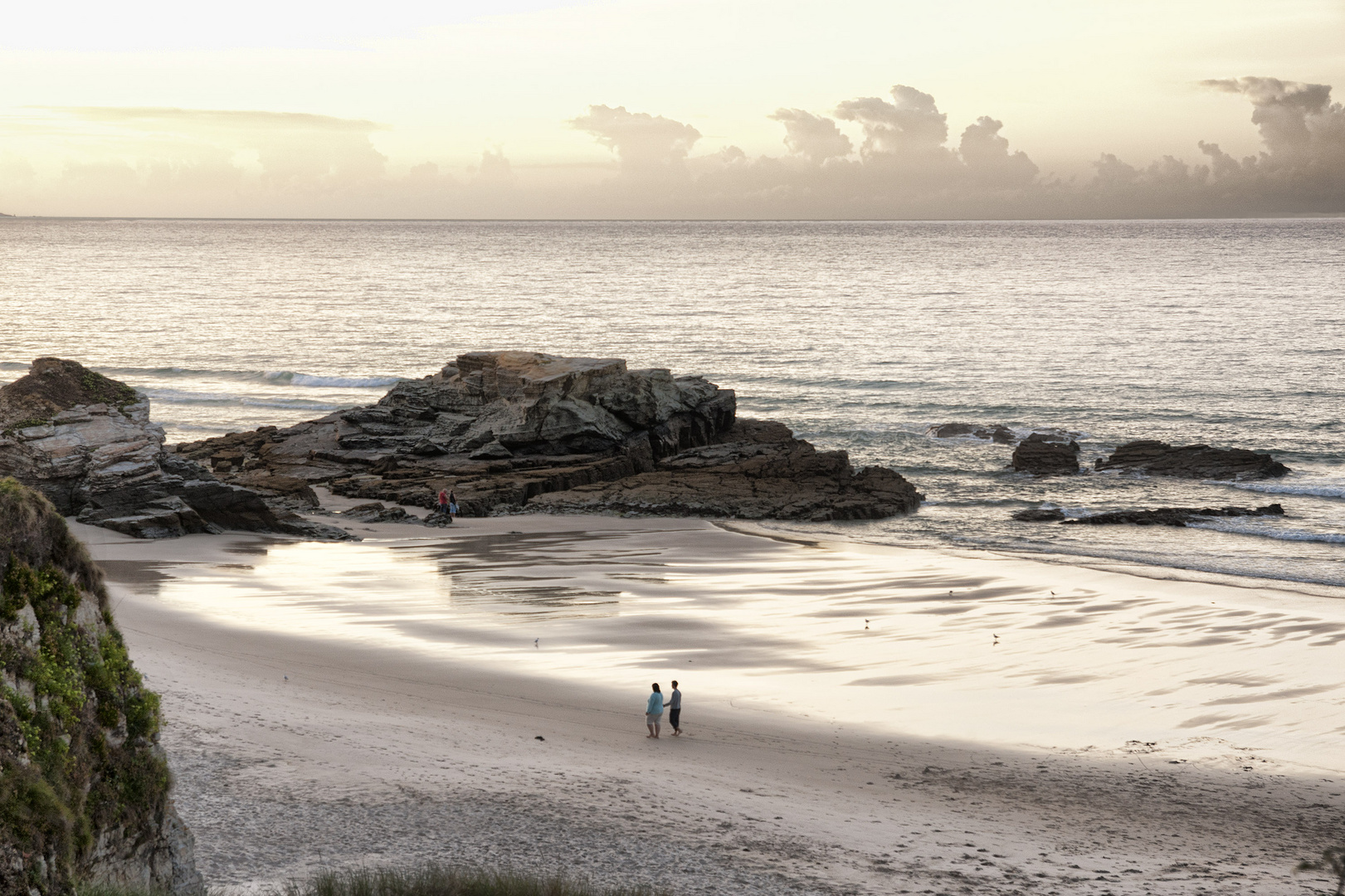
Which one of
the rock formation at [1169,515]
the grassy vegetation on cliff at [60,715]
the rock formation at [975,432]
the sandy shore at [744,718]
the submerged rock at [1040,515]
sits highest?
the grassy vegetation on cliff at [60,715]

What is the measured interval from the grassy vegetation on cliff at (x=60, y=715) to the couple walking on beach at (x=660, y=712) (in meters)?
7.59

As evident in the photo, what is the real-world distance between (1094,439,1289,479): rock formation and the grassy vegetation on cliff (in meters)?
36.3

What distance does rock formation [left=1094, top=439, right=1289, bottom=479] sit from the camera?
3778 cm

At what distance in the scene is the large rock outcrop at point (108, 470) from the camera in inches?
1107

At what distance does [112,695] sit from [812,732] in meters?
10.5

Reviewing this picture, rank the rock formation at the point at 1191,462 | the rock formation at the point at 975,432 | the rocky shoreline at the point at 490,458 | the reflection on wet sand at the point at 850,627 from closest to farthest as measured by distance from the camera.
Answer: the reflection on wet sand at the point at 850,627 → the rocky shoreline at the point at 490,458 → the rock formation at the point at 1191,462 → the rock formation at the point at 975,432

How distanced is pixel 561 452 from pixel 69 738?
28764 millimetres

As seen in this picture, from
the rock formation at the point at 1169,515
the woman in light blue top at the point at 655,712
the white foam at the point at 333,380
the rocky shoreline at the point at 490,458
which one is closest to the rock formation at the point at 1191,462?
the rocky shoreline at the point at 490,458

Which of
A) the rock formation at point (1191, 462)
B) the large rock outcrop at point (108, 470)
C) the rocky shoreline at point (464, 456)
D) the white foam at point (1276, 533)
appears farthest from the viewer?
the rock formation at point (1191, 462)

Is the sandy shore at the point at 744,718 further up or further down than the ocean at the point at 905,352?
further down

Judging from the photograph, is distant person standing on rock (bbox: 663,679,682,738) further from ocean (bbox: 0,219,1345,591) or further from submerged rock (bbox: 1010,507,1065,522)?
submerged rock (bbox: 1010,507,1065,522)

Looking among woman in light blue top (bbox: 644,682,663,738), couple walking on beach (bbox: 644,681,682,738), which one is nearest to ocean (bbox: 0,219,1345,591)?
couple walking on beach (bbox: 644,681,682,738)

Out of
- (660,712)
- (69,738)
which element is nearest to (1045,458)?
(660,712)

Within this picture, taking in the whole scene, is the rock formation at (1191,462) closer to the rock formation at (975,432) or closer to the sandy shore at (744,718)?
the rock formation at (975,432)
